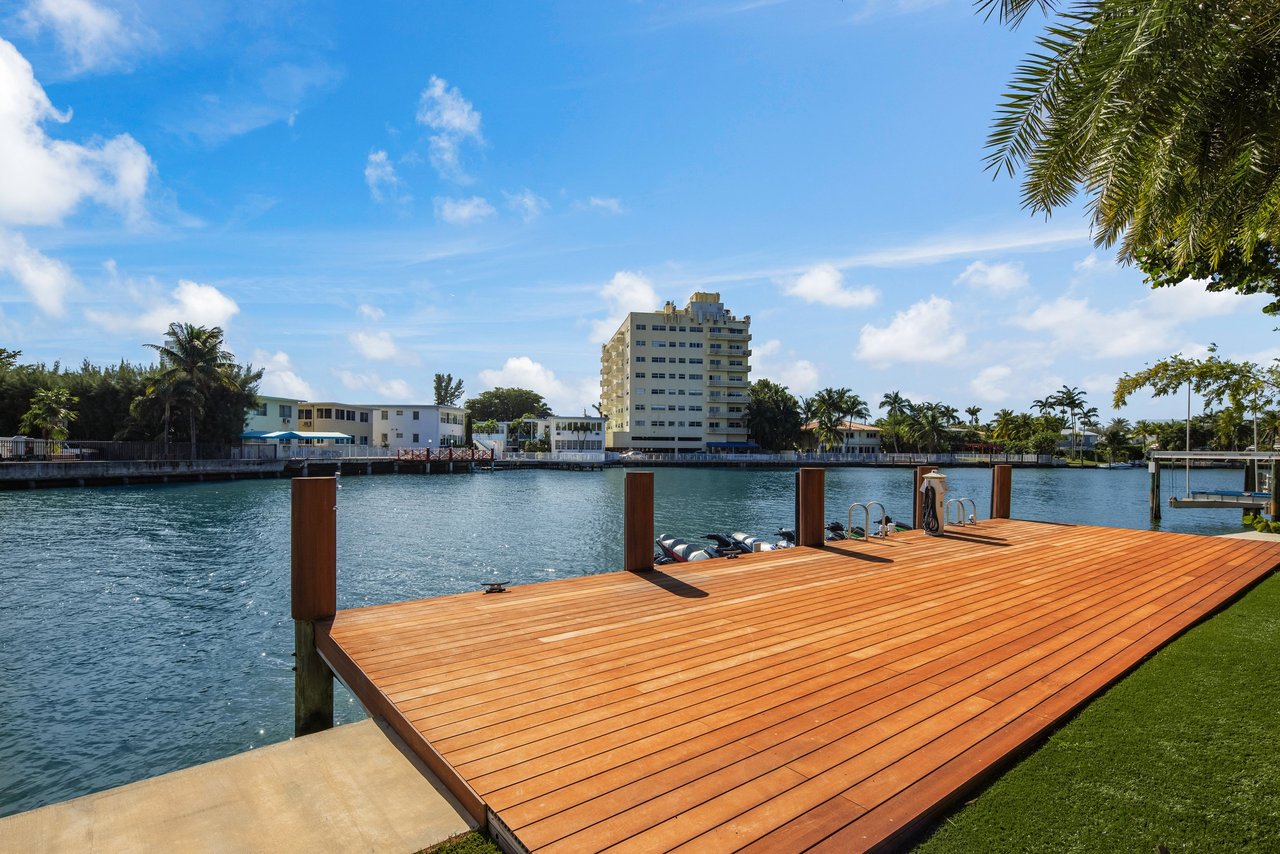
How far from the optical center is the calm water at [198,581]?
7.09 meters

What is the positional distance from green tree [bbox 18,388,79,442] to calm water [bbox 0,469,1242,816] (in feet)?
34.6

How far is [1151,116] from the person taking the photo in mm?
4391

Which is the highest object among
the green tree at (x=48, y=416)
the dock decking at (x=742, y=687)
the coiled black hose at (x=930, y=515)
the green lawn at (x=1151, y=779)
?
the green tree at (x=48, y=416)

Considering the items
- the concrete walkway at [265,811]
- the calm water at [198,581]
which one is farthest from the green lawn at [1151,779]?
the calm water at [198,581]

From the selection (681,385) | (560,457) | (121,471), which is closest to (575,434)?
(560,457)

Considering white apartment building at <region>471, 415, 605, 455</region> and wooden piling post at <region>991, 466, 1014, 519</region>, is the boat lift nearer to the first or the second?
wooden piling post at <region>991, 466, 1014, 519</region>

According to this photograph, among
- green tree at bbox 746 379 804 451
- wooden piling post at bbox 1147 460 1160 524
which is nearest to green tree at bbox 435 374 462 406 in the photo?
green tree at bbox 746 379 804 451

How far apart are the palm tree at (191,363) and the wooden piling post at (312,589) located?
51.4 meters

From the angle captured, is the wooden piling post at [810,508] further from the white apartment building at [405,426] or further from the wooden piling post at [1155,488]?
the white apartment building at [405,426]

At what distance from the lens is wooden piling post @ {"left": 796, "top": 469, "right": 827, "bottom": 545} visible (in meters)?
9.61

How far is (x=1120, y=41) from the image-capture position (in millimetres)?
4016

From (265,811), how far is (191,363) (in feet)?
179

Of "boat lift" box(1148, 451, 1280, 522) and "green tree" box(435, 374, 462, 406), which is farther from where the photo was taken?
"green tree" box(435, 374, 462, 406)

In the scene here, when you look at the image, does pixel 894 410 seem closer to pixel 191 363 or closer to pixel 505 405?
pixel 505 405
